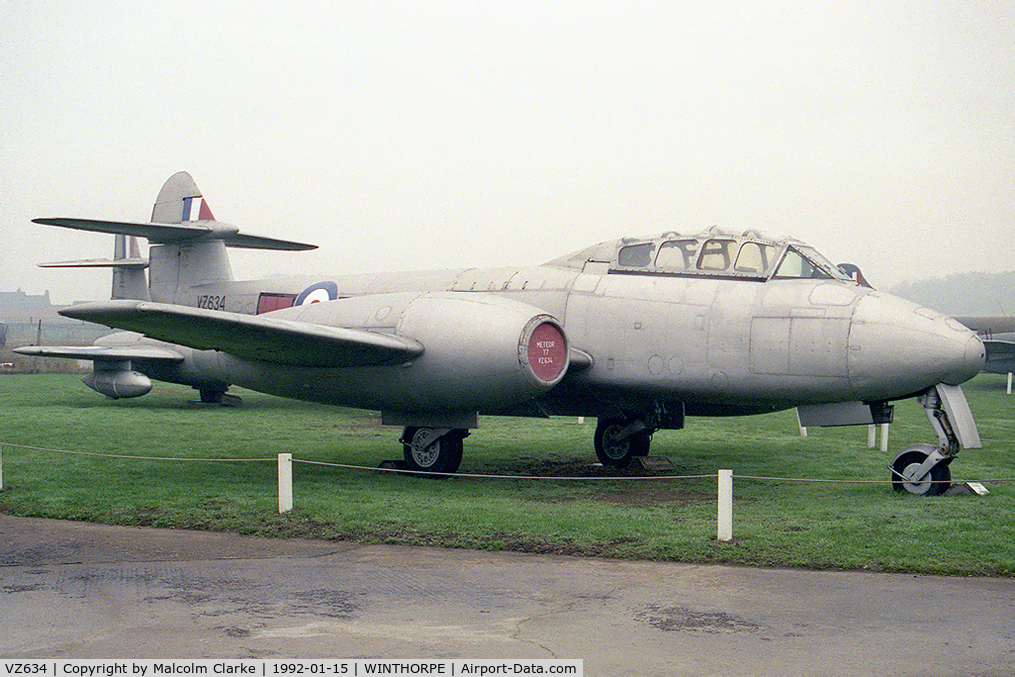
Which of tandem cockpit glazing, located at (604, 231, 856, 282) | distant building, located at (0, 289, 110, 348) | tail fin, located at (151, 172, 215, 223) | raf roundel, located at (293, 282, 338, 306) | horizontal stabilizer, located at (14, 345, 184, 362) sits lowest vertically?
distant building, located at (0, 289, 110, 348)

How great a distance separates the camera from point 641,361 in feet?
36.9

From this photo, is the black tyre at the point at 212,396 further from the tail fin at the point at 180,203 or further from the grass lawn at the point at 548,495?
the tail fin at the point at 180,203

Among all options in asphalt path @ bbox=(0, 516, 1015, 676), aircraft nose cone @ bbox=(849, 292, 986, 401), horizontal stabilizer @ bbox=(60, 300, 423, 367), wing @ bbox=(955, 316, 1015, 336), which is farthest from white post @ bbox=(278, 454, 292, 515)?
wing @ bbox=(955, 316, 1015, 336)

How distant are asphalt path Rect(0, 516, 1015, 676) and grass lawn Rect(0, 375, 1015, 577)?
0.55 m

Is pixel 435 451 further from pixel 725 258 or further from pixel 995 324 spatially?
pixel 995 324

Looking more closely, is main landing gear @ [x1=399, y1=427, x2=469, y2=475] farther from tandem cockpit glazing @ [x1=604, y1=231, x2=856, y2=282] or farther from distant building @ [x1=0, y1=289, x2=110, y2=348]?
distant building @ [x1=0, y1=289, x2=110, y2=348]

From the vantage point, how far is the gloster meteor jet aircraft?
10117mm

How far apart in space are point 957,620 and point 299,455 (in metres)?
10.3

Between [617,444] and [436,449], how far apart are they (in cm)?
266

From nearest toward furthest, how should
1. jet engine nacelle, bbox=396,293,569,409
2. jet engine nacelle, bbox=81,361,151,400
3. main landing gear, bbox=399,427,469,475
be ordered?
jet engine nacelle, bbox=396,293,569,409
main landing gear, bbox=399,427,469,475
jet engine nacelle, bbox=81,361,151,400

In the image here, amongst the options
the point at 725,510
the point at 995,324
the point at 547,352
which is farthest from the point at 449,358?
the point at 995,324

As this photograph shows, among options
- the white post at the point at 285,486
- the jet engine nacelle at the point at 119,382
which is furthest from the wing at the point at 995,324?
the white post at the point at 285,486

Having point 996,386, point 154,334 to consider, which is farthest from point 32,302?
point 154,334

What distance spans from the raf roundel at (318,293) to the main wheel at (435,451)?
3.18m
